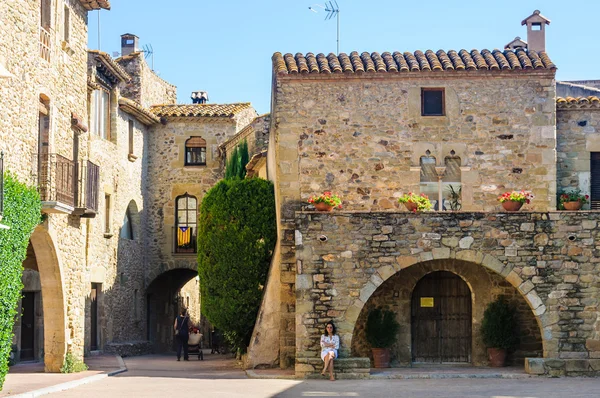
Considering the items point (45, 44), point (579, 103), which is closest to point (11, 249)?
point (45, 44)

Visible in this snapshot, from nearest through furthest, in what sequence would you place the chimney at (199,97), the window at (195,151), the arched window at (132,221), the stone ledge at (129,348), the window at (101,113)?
the window at (101,113) → the stone ledge at (129,348) → the arched window at (132,221) → the window at (195,151) → the chimney at (199,97)

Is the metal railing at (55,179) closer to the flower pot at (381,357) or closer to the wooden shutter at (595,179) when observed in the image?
the flower pot at (381,357)

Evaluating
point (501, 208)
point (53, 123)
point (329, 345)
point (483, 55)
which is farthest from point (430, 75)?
point (53, 123)

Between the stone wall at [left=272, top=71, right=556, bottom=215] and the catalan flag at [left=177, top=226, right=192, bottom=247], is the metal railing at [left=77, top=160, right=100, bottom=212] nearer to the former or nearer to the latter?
the stone wall at [left=272, top=71, right=556, bottom=215]

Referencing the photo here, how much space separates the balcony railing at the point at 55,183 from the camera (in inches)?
807

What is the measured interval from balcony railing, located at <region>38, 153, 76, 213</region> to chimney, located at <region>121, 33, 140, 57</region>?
68.9ft

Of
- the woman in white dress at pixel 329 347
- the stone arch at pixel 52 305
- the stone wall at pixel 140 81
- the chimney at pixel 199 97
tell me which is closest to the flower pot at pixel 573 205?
the woman in white dress at pixel 329 347

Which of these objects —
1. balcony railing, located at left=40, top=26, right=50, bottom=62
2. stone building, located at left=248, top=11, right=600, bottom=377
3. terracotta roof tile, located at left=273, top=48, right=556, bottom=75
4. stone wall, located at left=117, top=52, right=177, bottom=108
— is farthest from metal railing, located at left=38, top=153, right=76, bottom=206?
stone wall, located at left=117, top=52, right=177, bottom=108

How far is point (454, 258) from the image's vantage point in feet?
72.1

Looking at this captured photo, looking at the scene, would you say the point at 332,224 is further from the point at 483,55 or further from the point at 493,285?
the point at 483,55

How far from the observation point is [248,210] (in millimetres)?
25641

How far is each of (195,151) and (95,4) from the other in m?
14.6

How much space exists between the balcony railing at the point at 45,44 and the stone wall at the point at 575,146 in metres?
12.5

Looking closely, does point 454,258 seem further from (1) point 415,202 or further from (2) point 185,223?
(2) point 185,223
